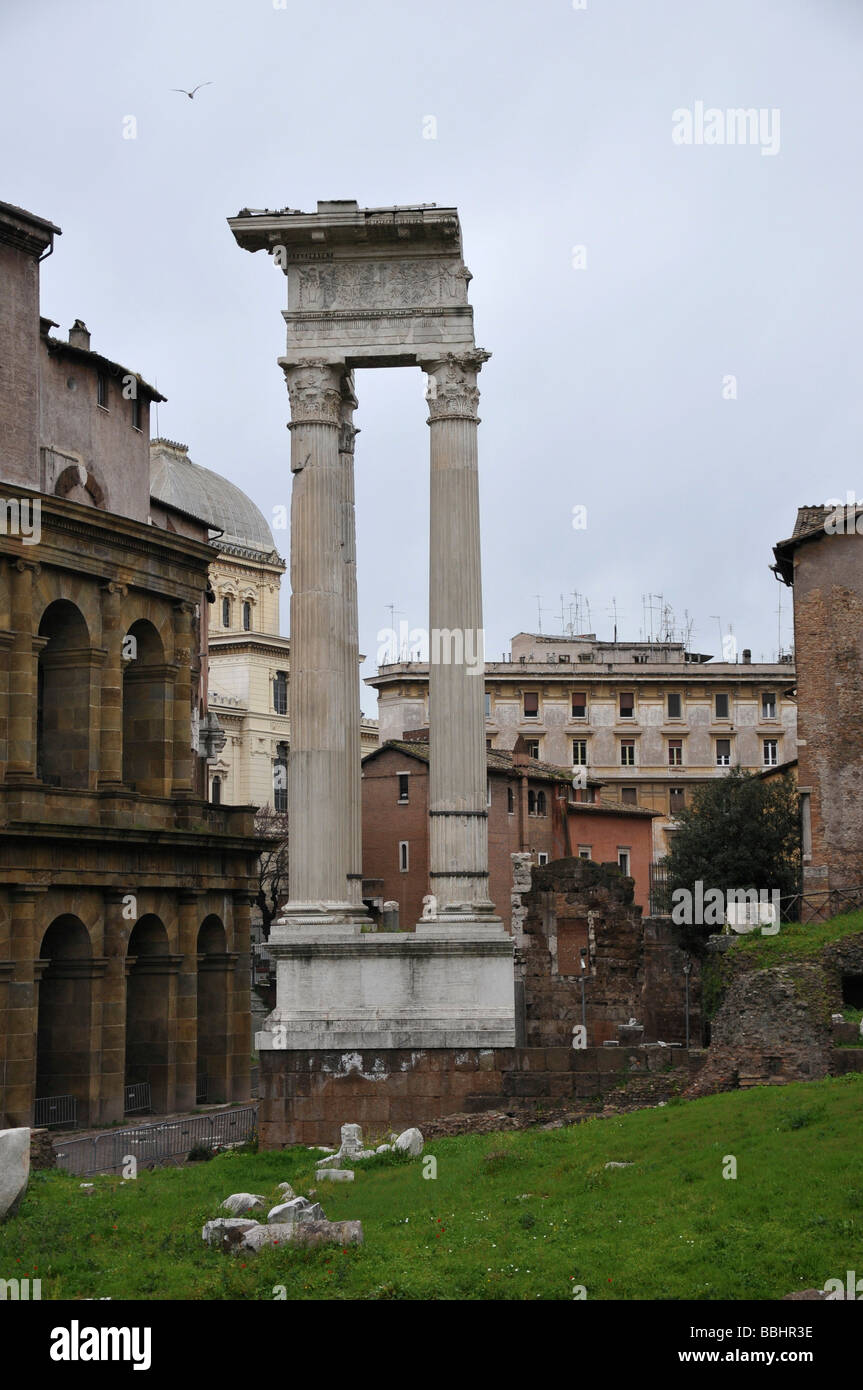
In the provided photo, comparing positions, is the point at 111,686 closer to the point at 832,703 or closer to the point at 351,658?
the point at 351,658

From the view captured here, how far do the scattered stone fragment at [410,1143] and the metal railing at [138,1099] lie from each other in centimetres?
1817

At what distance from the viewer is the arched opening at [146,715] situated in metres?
46.6

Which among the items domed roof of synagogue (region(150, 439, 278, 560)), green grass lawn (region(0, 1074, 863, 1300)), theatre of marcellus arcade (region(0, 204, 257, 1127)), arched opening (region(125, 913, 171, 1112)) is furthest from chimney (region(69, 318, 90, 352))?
domed roof of synagogue (region(150, 439, 278, 560))

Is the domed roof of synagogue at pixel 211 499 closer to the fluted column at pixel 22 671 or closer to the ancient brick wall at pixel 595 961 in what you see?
the ancient brick wall at pixel 595 961

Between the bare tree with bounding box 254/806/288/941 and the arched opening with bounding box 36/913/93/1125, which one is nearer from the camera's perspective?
the arched opening with bounding box 36/913/93/1125

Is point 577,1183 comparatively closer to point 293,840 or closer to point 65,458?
point 293,840

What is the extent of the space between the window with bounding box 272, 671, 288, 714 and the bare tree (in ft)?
31.6

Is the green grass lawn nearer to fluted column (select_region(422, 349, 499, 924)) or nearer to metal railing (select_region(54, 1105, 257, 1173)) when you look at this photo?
fluted column (select_region(422, 349, 499, 924))

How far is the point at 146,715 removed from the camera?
47.0m

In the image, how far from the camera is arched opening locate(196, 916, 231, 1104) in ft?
156

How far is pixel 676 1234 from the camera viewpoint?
18453 millimetres

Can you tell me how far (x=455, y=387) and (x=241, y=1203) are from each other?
14209 millimetres

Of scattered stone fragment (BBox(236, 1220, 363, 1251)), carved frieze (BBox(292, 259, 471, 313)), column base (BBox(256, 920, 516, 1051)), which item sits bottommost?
scattered stone fragment (BBox(236, 1220, 363, 1251))
